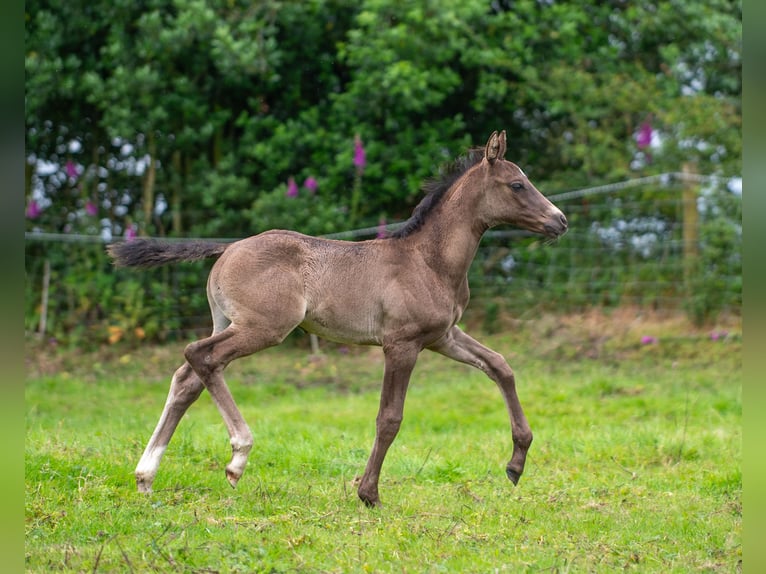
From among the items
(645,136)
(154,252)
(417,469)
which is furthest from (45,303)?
(645,136)

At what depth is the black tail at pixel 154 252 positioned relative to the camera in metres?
5.89

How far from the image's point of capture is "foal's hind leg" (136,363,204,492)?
223 inches

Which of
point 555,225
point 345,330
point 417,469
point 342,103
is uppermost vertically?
point 342,103

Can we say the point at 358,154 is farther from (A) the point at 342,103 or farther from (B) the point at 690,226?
(B) the point at 690,226

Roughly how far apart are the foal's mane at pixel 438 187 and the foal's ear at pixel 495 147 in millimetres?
228

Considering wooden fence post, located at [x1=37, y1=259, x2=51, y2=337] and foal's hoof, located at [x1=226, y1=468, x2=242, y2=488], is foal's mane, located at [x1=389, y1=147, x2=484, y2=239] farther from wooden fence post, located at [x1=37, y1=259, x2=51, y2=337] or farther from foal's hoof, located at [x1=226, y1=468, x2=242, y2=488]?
wooden fence post, located at [x1=37, y1=259, x2=51, y2=337]

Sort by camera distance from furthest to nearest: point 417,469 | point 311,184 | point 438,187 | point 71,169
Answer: point 71,169, point 311,184, point 417,469, point 438,187

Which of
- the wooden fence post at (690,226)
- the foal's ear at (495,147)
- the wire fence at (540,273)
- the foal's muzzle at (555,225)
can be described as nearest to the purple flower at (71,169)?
the wire fence at (540,273)

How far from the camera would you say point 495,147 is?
19.2ft

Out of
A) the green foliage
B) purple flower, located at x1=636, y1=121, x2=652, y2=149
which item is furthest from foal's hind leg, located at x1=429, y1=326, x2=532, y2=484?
purple flower, located at x1=636, y1=121, x2=652, y2=149

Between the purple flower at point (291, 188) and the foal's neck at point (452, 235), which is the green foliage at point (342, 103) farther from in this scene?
the foal's neck at point (452, 235)

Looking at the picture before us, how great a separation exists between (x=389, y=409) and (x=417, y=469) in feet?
4.25

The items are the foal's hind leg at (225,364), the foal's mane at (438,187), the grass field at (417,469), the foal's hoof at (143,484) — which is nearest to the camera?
the grass field at (417,469)
